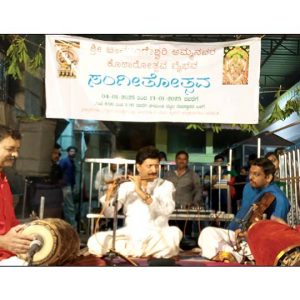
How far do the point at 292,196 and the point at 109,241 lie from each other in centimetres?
154

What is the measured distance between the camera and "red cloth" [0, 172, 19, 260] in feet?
14.4

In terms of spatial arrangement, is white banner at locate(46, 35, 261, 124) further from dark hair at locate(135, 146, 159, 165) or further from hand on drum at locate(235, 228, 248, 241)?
hand on drum at locate(235, 228, 248, 241)

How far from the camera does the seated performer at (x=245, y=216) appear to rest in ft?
15.0

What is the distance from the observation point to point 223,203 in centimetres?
455

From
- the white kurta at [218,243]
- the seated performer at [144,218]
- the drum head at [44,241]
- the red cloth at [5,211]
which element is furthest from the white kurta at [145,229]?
the red cloth at [5,211]

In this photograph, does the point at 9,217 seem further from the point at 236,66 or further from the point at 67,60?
the point at 236,66

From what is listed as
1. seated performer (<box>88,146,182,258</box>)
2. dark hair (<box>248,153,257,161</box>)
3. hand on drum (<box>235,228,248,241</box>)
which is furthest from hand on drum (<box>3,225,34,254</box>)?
dark hair (<box>248,153,257,161</box>)

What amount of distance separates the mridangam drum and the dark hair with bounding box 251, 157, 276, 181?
164 cm

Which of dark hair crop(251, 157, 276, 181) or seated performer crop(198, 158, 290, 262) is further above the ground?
dark hair crop(251, 157, 276, 181)

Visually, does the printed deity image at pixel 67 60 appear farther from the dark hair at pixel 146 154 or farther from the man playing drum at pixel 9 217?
the dark hair at pixel 146 154

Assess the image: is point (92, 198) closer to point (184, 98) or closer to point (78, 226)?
point (78, 226)

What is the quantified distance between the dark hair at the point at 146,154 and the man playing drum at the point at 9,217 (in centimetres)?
97
